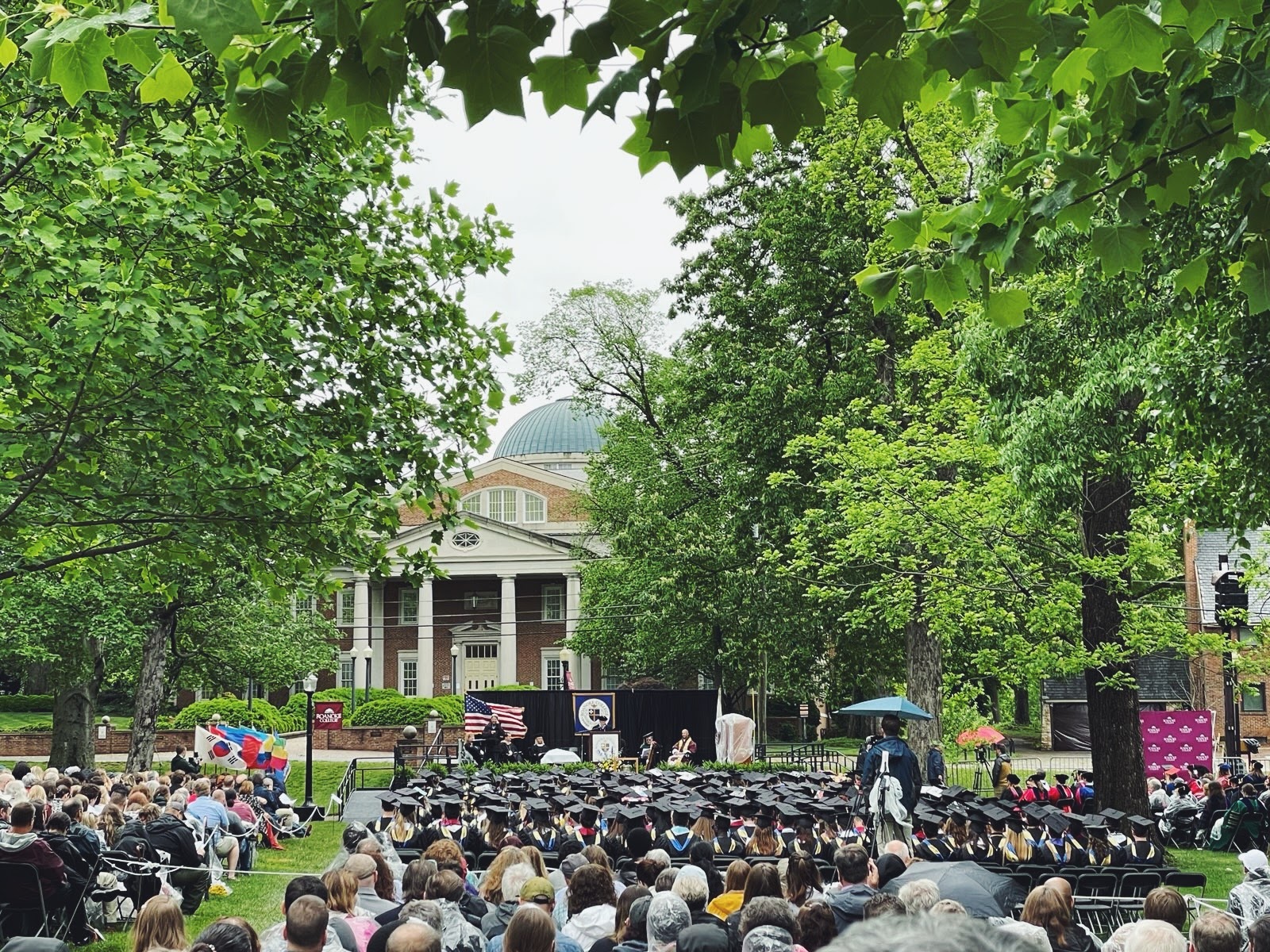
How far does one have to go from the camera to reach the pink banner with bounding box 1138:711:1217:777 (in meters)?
25.1

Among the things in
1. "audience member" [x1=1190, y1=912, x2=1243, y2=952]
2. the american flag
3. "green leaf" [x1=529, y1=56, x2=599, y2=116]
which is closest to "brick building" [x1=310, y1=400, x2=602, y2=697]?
the american flag

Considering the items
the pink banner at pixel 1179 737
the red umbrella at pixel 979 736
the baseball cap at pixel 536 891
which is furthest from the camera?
the red umbrella at pixel 979 736

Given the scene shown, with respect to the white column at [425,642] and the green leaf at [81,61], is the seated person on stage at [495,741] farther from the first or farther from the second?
the green leaf at [81,61]

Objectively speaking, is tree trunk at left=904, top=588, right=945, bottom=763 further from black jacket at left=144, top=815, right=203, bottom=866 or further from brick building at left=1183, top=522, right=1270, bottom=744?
brick building at left=1183, top=522, right=1270, bottom=744

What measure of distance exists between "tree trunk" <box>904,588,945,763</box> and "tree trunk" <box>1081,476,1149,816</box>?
6073mm

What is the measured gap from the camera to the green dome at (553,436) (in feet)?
256

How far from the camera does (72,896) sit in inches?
444

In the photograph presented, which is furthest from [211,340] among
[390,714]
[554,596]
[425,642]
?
[554,596]

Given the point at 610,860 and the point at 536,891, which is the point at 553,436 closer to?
the point at 610,860

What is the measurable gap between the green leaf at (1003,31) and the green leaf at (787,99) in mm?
640

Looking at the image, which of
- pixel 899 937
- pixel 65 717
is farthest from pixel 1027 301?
pixel 65 717

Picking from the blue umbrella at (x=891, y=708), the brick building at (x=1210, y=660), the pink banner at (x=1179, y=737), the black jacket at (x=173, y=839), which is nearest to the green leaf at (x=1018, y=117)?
the black jacket at (x=173, y=839)

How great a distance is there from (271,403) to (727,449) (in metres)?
19.4

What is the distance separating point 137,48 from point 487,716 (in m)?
31.0
